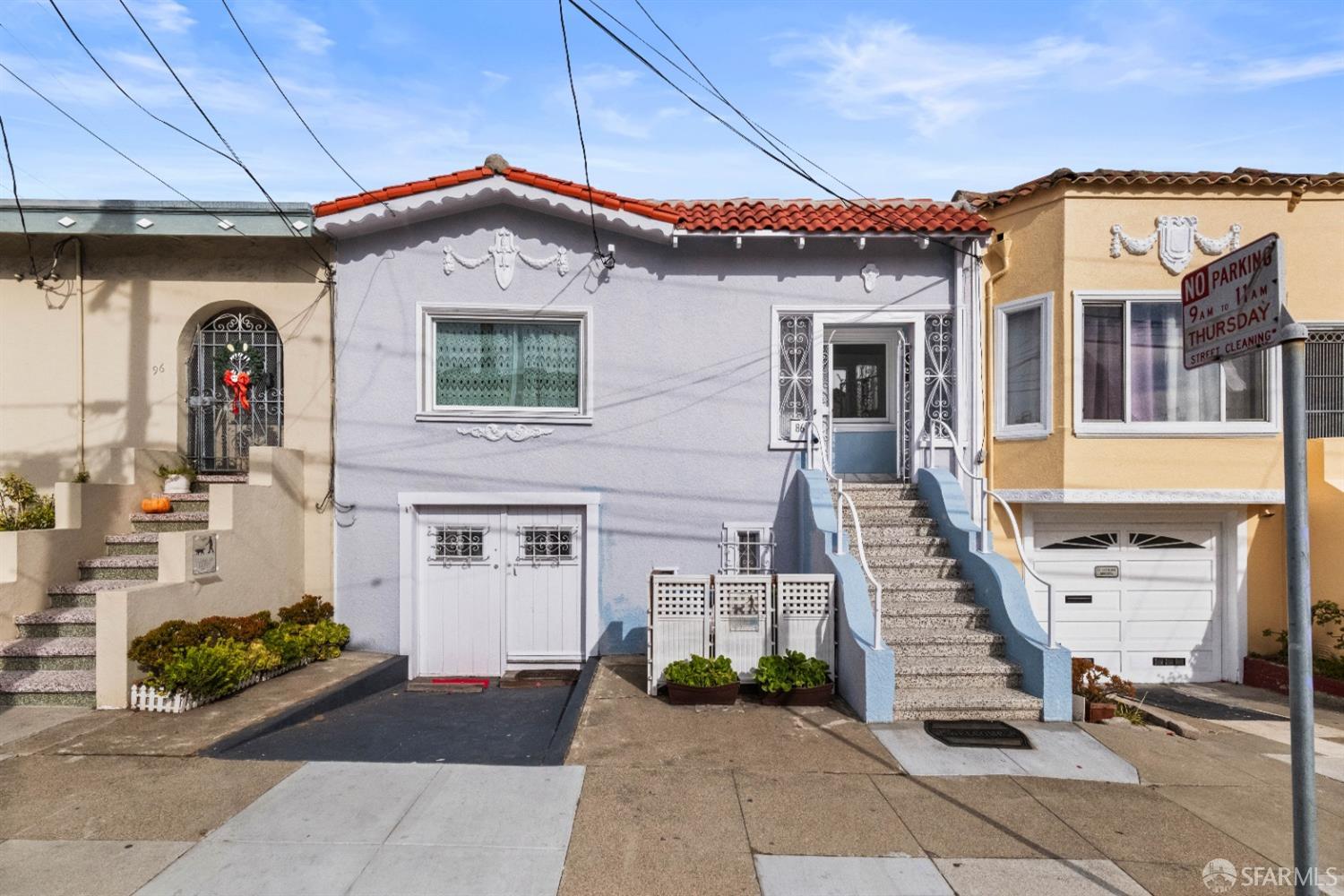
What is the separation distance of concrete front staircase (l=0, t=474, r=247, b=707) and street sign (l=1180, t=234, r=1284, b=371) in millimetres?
8432

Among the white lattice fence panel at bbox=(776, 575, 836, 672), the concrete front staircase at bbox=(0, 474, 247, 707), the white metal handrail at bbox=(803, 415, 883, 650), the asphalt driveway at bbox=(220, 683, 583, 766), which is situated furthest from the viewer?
the white lattice fence panel at bbox=(776, 575, 836, 672)

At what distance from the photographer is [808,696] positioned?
6727 mm

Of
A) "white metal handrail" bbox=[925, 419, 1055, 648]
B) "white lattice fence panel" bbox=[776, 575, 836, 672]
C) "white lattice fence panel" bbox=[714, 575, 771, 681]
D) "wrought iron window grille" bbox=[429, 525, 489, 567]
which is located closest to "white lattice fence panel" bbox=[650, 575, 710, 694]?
"white lattice fence panel" bbox=[714, 575, 771, 681]

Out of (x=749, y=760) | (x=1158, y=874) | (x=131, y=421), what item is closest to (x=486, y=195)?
(x=131, y=421)

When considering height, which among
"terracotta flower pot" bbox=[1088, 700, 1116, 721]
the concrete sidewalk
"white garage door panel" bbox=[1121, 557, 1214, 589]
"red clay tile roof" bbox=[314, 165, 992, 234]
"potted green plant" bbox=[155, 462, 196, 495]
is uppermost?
"red clay tile roof" bbox=[314, 165, 992, 234]

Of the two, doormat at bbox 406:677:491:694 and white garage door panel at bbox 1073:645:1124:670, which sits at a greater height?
white garage door panel at bbox 1073:645:1124:670

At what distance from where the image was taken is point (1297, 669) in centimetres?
303

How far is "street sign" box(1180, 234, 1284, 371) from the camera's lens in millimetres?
3051

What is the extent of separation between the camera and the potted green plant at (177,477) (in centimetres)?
855

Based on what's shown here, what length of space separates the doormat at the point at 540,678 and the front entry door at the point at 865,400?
13.7 ft

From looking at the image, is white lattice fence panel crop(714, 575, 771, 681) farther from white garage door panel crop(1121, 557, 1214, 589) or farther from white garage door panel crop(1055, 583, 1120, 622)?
white garage door panel crop(1121, 557, 1214, 589)

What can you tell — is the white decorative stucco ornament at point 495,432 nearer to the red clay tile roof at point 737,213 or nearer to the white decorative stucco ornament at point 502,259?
the white decorative stucco ornament at point 502,259

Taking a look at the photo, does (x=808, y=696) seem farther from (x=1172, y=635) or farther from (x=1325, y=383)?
(x=1325, y=383)

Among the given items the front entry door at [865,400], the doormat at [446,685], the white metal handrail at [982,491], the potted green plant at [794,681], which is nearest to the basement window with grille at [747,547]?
the front entry door at [865,400]
